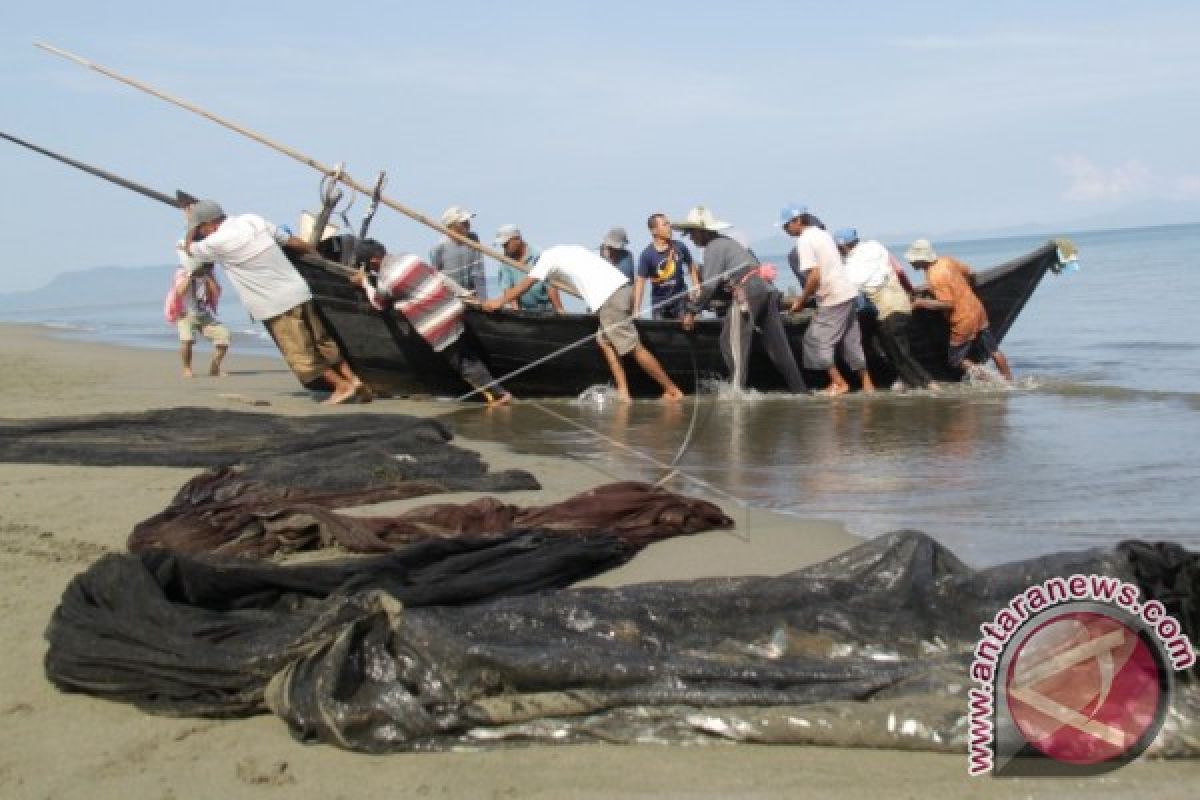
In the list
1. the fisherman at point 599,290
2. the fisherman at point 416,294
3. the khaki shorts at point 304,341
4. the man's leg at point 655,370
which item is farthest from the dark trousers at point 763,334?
the khaki shorts at point 304,341

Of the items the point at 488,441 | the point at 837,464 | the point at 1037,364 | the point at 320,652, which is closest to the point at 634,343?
the point at 488,441

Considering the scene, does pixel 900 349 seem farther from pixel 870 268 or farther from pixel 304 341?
pixel 304 341

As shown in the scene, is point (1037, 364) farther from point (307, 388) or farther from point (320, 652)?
point (320, 652)

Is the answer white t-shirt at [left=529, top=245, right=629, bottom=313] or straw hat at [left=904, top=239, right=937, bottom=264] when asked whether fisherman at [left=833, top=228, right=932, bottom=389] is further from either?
white t-shirt at [left=529, top=245, right=629, bottom=313]

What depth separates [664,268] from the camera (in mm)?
12227

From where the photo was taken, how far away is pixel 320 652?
12.5ft

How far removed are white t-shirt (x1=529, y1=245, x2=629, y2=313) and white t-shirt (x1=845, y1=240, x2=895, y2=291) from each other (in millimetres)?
2459

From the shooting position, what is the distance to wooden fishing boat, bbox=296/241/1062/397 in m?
11.6

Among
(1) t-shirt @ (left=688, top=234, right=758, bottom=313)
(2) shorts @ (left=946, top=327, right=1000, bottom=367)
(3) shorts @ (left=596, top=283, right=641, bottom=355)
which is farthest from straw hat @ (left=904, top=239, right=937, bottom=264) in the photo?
(3) shorts @ (left=596, top=283, right=641, bottom=355)

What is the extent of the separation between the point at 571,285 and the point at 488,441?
2635 mm

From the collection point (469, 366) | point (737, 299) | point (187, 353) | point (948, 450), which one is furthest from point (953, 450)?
point (187, 353)

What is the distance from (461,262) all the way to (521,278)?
0.68m

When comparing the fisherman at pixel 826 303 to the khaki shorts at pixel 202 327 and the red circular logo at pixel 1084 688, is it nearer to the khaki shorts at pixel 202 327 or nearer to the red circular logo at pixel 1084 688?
the khaki shorts at pixel 202 327

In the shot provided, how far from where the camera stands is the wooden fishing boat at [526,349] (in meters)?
11.6
